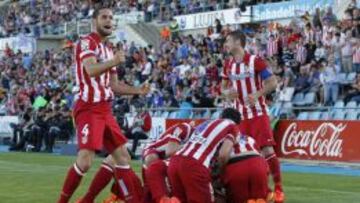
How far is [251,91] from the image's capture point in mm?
11625

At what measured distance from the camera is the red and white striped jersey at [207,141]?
904cm

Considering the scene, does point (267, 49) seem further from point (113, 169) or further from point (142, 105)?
point (113, 169)

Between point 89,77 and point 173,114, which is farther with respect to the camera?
point 173,114

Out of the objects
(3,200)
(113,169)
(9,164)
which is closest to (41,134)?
(9,164)

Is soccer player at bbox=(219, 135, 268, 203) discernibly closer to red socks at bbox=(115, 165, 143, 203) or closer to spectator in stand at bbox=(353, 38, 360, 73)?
red socks at bbox=(115, 165, 143, 203)

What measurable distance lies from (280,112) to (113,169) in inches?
468

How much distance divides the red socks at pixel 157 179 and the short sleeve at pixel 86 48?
143 centimetres

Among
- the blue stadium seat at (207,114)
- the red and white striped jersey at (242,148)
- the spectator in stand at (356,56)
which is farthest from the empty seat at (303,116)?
the red and white striped jersey at (242,148)

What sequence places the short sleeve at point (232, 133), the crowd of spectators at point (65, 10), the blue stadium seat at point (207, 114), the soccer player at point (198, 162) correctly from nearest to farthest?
the soccer player at point (198, 162), the short sleeve at point (232, 133), the blue stadium seat at point (207, 114), the crowd of spectators at point (65, 10)

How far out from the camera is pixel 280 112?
21.1 metres

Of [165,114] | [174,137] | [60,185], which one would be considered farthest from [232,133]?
[165,114]

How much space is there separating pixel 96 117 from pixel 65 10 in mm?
35868

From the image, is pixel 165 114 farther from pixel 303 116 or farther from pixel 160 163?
pixel 160 163

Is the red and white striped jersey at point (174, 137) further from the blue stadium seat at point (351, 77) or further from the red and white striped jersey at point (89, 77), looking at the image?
the blue stadium seat at point (351, 77)
